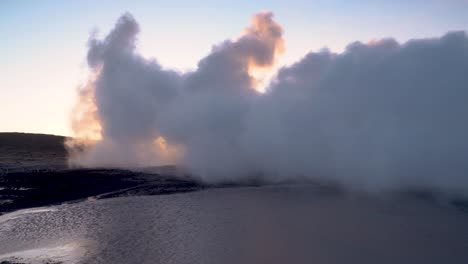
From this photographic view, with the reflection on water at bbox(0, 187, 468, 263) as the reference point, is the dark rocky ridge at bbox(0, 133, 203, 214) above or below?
above

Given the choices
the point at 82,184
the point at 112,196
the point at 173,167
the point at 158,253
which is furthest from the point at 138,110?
the point at 158,253

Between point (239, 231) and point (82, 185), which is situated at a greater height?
point (82, 185)

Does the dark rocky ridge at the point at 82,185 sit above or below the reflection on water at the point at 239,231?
above

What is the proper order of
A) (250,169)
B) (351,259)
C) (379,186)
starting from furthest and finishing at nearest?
(250,169)
(379,186)
(351,259)

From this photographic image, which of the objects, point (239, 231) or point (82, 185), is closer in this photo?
point (239, 231)

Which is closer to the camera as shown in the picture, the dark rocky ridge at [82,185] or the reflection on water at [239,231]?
the reflection on water at [239,231]

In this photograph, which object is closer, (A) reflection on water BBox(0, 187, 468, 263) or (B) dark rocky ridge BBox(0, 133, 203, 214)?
(A) reflection on water BBox(0, 187, 468, 263)

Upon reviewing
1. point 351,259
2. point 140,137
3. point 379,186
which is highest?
point 140,137

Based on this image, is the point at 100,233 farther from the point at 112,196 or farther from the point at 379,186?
the point at 379,186
